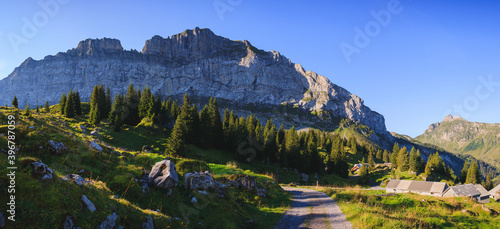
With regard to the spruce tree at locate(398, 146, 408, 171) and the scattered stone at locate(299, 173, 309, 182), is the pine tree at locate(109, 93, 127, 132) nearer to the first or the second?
the scattered stone at locate(299, 173, 309, 182)

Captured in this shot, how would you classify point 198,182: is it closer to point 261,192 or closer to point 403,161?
point 261,192

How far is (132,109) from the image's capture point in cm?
7412

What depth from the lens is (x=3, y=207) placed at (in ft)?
24.0

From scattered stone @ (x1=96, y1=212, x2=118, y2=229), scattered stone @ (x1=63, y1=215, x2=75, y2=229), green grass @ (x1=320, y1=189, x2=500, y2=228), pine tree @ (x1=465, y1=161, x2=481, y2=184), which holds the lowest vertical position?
pine tree @ (x1=465, y1=161, x2=481, y2=184)

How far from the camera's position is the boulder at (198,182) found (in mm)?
17688

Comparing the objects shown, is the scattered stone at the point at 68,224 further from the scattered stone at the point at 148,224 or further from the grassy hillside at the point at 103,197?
the scattered stone at the point at 148,224

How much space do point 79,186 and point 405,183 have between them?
83.7m

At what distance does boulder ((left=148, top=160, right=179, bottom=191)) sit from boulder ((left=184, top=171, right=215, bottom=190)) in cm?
174

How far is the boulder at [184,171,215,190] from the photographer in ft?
58.0

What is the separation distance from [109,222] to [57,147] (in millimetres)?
9802

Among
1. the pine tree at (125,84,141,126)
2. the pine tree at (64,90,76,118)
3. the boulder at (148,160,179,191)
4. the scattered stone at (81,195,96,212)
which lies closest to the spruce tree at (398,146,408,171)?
the pine tree at (125,84,141,126)

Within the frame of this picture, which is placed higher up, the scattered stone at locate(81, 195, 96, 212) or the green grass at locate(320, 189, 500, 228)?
the scattered stone at locate(81, 195, 96, 212)

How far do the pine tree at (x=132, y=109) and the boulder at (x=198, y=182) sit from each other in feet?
205

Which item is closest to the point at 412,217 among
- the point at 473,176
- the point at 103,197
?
the point at 103,197
